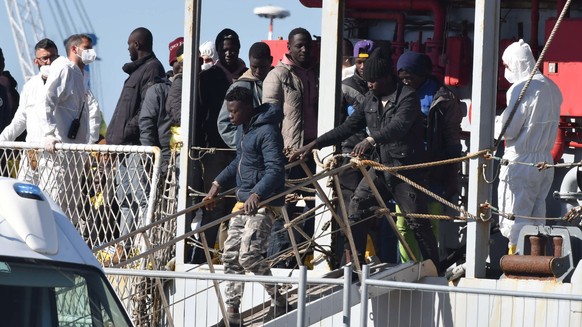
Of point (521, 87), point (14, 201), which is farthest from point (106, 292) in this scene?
point (521, 87)

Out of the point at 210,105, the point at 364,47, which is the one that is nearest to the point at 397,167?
→ the point at 364,47

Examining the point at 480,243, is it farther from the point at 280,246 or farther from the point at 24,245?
the point at 24,245

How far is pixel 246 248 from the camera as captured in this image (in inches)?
388

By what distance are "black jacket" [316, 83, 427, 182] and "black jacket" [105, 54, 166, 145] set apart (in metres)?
2.55

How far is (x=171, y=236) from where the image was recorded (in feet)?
38.8

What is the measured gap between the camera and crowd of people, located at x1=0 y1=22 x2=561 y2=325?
9992 millimetres

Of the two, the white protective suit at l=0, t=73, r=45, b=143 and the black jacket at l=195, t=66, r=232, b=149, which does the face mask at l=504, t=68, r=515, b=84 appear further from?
the white protective suit at l=0, t=73, r=45, b=143

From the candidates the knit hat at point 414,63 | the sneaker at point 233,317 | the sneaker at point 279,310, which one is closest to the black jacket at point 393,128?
the knit hat at point 414,63

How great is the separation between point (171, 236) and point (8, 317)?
576 cm

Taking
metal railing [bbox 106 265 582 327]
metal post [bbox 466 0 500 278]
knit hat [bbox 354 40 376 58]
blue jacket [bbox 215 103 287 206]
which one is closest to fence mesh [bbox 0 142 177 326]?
metal railing [bbox 106 265 582 327]

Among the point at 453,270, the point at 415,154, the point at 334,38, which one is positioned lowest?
the point at 453,270

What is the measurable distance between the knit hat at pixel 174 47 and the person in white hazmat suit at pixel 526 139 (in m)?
3.51

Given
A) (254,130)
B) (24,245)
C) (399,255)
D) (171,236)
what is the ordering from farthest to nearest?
(171,236)
(399,255)
(254,130)
(24,245)

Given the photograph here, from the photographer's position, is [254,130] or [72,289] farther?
[254,130]
